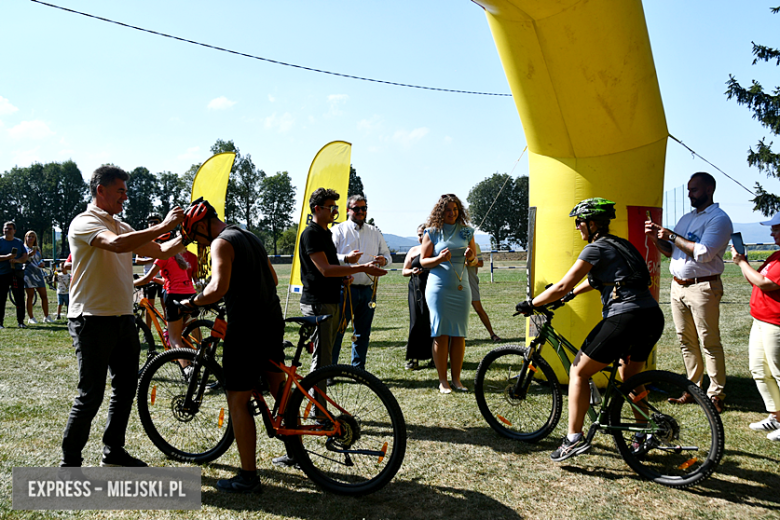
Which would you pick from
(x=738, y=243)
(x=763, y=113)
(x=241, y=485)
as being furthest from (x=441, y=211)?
(x=763, y=113)

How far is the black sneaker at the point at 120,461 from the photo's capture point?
392 centimetres

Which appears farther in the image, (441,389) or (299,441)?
(441,389)

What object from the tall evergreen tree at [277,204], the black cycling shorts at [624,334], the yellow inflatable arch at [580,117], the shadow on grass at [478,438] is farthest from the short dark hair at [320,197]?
the tall evergreen tree at [277,204]

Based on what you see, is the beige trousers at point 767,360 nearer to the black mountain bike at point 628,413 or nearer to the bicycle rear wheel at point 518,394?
the black mountain bike at point 628,413

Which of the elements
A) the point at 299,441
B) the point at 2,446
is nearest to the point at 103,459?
the point at 2,446

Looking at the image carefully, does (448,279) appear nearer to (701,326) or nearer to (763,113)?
(701,326)

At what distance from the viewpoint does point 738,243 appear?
460 cm

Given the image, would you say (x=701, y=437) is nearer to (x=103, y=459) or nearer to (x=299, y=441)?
(x=299, y=441)

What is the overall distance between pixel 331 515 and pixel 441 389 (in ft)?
9.50

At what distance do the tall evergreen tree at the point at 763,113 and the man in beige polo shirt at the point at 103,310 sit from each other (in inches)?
1068

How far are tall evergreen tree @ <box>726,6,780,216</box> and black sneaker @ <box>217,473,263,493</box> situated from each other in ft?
88.1

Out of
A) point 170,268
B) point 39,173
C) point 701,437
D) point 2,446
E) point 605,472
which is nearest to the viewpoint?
point 701,437

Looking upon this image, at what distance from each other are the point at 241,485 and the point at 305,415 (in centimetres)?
59

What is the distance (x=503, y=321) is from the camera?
12000 millimetres
